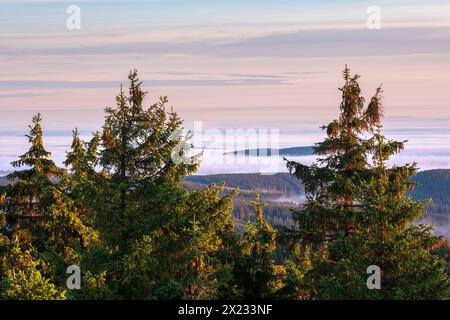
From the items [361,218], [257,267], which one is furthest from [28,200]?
[361,218]

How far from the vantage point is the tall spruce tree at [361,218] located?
1994 cm

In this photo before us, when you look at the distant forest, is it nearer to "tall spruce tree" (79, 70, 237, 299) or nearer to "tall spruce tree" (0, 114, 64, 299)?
"tall spruce tree" (79, 70, 237, 299)

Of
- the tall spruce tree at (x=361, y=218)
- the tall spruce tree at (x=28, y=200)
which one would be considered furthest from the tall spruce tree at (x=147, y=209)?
the tall spruce tree at (x=28, y=200)

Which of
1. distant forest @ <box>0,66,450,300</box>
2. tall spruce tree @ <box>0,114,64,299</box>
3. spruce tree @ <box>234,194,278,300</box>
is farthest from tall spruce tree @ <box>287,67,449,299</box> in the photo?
tall spruce tree @ <box>0,114,64,299</box>

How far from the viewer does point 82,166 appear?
2275 cm

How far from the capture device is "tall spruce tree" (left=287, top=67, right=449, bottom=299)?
65.4 feet

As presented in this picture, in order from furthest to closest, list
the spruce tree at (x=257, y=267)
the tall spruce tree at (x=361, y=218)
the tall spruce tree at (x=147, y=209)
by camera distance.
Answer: the spruce tree at (x=257, y=267), the tall spruce tree at (x=147, y=209), the tall spruce tree at (x=361, y=218)

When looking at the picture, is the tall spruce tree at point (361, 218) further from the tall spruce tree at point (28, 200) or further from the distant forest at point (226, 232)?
the tall spruce tree at point (28, 200)

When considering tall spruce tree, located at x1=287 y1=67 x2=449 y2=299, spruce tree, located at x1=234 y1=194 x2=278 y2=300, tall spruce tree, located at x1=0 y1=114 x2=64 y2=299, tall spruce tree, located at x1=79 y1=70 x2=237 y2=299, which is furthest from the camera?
tall spruce tree, located at x1=0 y1=114 x2=64 y2=299

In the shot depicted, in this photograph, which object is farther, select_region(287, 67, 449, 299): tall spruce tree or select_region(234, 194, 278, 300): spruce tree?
select_region(234, 194, 278, 300): spruce tree

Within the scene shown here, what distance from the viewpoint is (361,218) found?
926 inches

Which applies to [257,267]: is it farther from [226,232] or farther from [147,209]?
[147,209]
